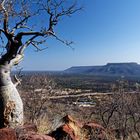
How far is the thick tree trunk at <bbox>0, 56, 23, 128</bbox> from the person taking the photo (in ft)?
24.4

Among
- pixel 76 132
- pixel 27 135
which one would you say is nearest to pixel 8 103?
pixel 27 135

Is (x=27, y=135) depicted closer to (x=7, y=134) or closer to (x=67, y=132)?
(x=7, y=134)

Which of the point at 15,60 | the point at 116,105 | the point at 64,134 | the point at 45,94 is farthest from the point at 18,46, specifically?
the point at 116,105

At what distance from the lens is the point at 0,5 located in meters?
7.89

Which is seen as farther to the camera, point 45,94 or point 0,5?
point 45,94

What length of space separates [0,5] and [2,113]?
276 cm

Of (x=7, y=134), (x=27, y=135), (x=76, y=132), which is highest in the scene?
(x=7, y=134)

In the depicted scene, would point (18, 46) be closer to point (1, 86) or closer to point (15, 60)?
point (15, 60)

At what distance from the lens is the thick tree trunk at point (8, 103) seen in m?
7.44

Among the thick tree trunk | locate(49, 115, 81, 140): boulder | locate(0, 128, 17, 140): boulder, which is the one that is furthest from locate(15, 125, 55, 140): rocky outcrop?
locate(49, 115, 81, 140): boulder

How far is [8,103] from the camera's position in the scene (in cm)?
754

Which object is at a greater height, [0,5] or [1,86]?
[0,5]

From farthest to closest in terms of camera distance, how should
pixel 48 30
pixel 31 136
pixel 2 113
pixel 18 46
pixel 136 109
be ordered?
pixel 136 109 → pixel 48 30 → pixel 18 46 → pixel 2 113 → pixel 31 136

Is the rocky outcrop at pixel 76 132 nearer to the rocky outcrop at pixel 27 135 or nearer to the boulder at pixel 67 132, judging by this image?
the boulder at pixel 67 132
